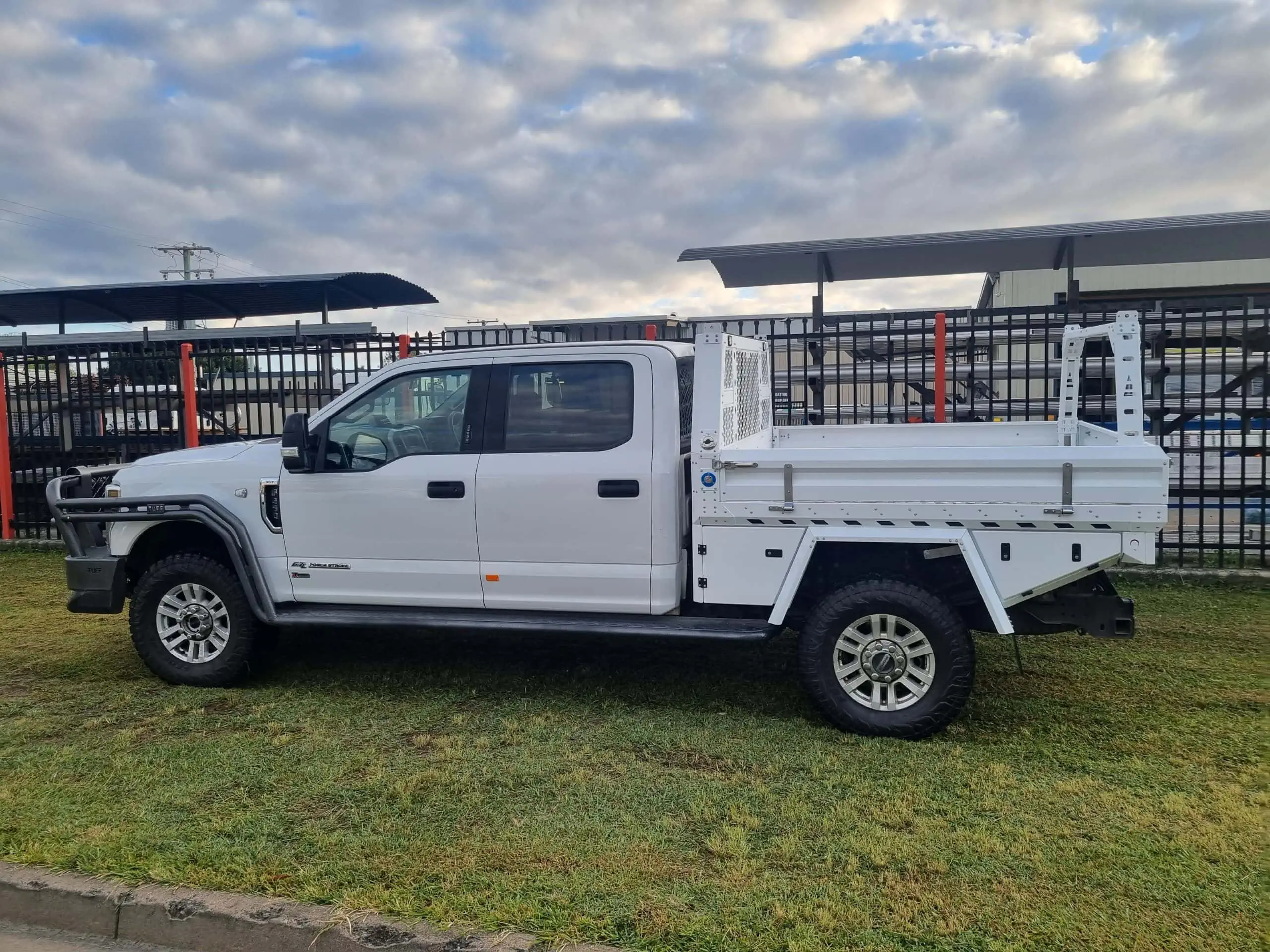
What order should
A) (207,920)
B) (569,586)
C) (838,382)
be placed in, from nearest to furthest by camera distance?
(207,920)
(569,586)
(838,382)

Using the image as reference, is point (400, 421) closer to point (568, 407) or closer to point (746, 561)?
point (568, 407)

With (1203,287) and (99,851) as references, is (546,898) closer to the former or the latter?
(99,851)

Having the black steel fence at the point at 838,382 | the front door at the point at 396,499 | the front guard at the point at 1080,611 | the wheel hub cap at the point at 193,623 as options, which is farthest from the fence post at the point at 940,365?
the wheel hub cap at the point at 193,623

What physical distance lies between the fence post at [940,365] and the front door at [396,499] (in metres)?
4.76

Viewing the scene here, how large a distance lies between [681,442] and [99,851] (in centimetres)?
312

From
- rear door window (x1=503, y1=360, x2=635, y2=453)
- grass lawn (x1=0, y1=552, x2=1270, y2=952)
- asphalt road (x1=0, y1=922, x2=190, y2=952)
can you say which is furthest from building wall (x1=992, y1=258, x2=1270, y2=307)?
asphalt road (x1=0, y1=922, x2=190, y2=952)

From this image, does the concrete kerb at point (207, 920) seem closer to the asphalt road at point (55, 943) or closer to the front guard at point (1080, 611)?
the asphalt road at point (55, 943)

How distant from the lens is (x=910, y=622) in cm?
434

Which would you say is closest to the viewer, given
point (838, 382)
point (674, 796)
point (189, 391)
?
point (674, 796)

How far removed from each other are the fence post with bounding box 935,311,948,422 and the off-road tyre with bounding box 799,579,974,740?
13.9 ft

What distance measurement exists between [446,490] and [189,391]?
6839 mm

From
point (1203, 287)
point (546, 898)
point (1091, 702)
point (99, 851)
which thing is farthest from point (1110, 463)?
point (1203, 287)

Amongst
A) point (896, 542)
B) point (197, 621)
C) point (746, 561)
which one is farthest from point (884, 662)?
point (197, 621)

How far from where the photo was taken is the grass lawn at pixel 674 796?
300cm
